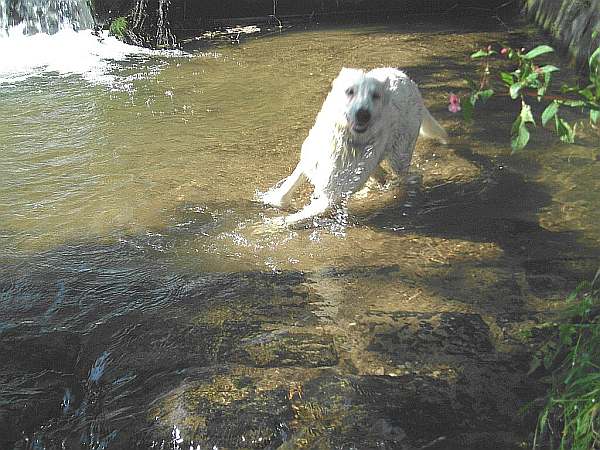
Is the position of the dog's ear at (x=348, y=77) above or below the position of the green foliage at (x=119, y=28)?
above

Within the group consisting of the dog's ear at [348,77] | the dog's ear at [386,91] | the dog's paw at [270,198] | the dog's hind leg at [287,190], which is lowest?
the dog's paw at [270,198]

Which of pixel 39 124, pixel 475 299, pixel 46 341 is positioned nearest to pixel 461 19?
pixel 39 124

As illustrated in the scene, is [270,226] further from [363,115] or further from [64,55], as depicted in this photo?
[64,55]

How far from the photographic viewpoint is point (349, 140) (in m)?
5.05

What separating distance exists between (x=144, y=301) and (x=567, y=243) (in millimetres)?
2858

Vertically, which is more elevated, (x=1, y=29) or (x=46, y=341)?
(x=1, y=29)

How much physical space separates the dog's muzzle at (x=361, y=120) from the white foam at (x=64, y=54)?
4.76 m

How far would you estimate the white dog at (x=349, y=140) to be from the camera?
16.3ft

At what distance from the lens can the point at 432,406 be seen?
302 centimetres

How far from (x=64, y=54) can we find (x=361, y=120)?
6.94 m

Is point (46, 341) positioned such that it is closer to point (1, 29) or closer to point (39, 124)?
point (39, 124)

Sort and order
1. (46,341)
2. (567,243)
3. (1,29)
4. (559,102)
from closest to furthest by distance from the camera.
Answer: (559,102), (46,341), (567,243), (1,29)

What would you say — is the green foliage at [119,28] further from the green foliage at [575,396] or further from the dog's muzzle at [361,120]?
the green foliage at [575,396]

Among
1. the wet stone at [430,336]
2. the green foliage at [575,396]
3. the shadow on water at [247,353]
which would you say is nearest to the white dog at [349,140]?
the shadow on water at [247,353]
